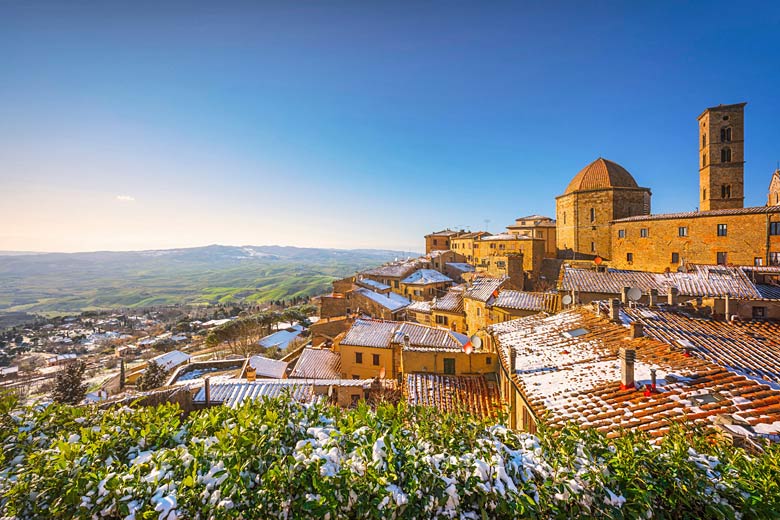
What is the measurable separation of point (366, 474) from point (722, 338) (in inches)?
449

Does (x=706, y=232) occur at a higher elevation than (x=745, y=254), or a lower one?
higher

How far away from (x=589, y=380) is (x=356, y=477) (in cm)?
675

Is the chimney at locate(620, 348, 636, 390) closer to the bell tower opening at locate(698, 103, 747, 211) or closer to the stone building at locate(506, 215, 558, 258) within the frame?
the stone building at locate(506, 215, 558, 258)

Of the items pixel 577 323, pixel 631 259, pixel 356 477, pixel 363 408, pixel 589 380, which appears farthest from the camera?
pixel 631 259

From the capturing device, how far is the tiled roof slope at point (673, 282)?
48.7 ft

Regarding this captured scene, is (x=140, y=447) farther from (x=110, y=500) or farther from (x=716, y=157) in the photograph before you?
(x=716, y=157)

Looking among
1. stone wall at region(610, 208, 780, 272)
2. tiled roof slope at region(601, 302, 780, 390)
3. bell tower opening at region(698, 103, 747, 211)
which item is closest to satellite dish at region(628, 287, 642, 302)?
tiled roof slope at region(601, 302, 780, 390)

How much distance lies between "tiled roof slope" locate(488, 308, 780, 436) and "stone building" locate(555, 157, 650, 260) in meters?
29.3

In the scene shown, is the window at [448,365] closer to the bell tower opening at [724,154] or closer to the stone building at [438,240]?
the bell tower opening at [724,154]

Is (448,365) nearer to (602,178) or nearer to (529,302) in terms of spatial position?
(529,302)

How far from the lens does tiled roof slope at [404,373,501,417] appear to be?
10172 millimetres

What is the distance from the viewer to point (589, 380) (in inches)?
282

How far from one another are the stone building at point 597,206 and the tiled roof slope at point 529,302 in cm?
2049

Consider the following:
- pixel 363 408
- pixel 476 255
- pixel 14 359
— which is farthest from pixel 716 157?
pixel 14 359
